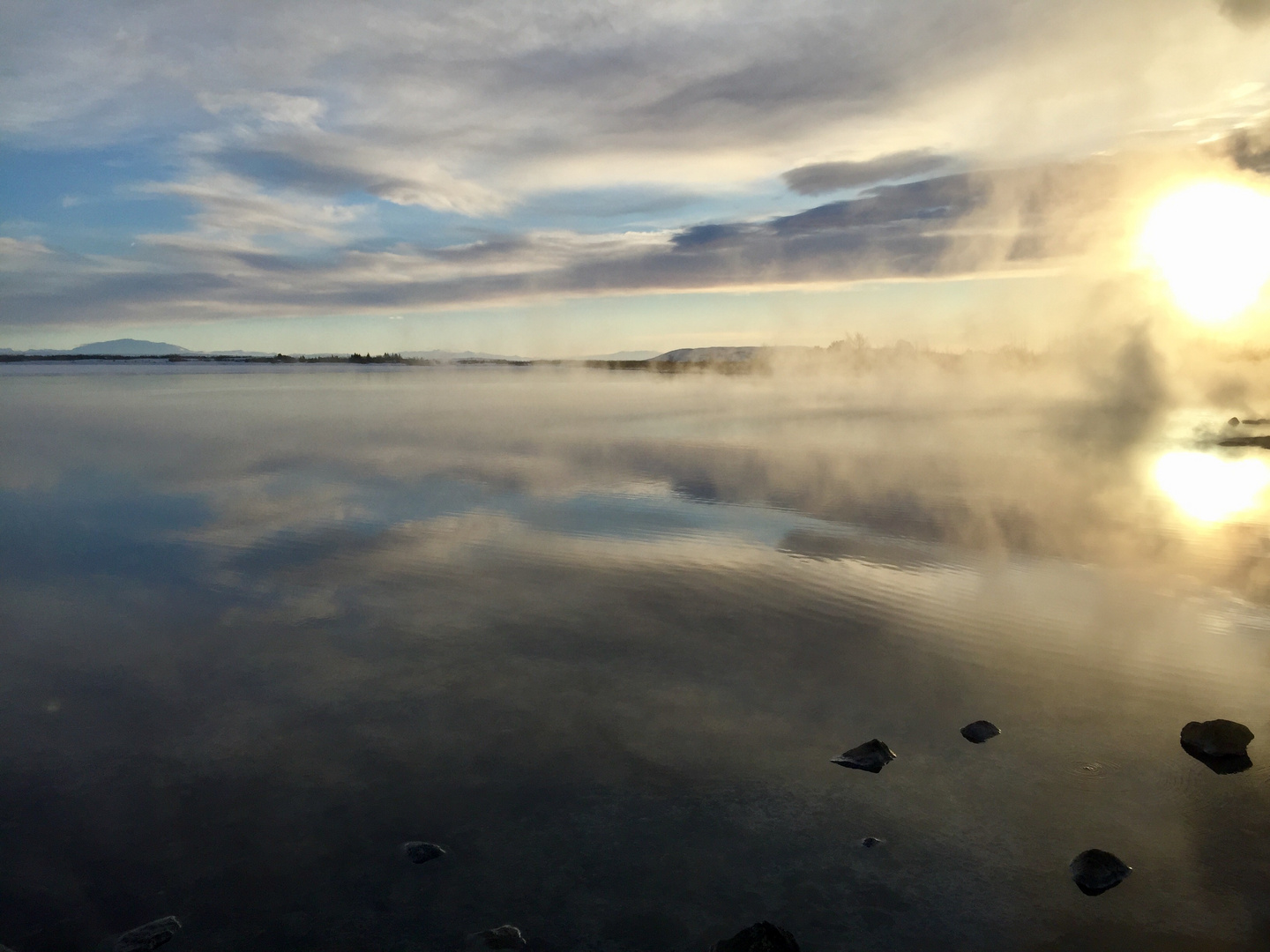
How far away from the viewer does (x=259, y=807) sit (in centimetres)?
633

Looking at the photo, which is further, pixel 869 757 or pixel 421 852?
pixel 869 757

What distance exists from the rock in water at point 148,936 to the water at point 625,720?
5.0 inches

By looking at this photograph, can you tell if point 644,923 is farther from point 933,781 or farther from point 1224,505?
point 1224,505

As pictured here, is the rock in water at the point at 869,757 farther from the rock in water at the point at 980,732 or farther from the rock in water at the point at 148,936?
the rock in water at the point at 148,936

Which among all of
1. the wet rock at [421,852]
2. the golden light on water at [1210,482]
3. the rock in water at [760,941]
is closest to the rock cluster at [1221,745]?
the rock in water at [760,941]

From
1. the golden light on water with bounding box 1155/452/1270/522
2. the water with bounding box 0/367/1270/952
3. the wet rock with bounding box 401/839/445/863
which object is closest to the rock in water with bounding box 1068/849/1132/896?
the water with bounding box 0/367/1270/952

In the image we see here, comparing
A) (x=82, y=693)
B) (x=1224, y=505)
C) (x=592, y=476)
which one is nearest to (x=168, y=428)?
(x=592, y=476)

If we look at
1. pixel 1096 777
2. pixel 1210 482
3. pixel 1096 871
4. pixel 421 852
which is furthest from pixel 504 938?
pixel 1210 482

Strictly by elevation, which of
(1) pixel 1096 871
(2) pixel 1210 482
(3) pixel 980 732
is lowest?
(1) pixel 1096 871

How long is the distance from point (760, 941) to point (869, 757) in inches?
106

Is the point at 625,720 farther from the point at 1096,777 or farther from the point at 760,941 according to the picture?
the point at 1096,777

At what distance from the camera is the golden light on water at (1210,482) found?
18.9 metres

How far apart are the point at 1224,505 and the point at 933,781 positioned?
57.1 feet

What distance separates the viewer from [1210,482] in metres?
22.7
